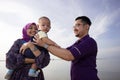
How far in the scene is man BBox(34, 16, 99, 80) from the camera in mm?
3982

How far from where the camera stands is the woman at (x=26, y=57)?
4.05 meters

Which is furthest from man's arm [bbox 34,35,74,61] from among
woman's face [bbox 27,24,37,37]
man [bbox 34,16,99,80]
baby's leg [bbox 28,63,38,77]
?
baby's leg [bbox 28,63,38,77]

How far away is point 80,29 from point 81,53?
2.07 ft

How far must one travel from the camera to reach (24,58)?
418 centimetres

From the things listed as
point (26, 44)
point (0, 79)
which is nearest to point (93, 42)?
point (26, 44)

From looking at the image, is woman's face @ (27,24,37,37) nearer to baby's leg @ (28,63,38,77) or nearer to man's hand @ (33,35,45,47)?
man's hand @ (33,35,45,47)

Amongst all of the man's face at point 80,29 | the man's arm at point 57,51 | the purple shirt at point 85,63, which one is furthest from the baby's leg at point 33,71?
the man's face at point 80,29

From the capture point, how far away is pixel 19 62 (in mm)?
4145

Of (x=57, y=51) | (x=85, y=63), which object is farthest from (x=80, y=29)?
(x=57, y=51)

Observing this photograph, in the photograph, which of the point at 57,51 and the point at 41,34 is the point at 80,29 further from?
the point at 41,34

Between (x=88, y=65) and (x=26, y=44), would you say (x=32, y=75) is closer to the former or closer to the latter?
(x=26, y=44)

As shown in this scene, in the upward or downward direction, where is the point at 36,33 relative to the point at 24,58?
upward

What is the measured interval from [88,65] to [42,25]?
1.16 metres

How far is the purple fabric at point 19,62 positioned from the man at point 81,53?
21cm
